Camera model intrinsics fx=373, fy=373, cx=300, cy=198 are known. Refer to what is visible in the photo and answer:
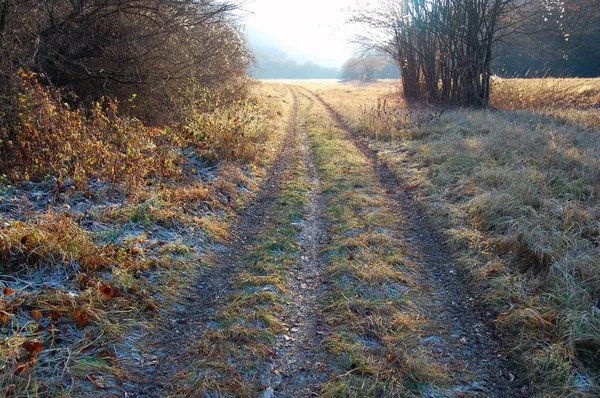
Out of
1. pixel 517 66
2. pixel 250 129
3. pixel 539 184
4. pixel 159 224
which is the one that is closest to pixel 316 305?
pixel 159 224

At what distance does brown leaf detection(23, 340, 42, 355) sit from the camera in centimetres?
275

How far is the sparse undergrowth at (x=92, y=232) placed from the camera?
289cm

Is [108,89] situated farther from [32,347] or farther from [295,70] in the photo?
[295,70]

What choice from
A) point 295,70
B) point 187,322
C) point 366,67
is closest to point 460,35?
point 187,322

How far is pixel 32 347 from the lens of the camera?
2752 millimetres

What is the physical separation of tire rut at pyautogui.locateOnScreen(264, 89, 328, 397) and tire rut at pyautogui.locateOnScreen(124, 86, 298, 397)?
28.1 inches

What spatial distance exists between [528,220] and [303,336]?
11.2 ft

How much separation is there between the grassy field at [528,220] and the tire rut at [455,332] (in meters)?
0.16

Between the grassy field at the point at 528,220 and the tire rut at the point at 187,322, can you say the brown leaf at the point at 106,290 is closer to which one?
the tire rut at the point at 187,322

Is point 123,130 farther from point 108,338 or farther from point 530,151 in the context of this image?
point 530,151

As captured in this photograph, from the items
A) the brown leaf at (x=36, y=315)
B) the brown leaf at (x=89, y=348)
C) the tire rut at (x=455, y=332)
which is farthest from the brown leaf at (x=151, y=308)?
the tire rut at (x=455, y=332)

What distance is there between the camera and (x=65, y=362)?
276 cm

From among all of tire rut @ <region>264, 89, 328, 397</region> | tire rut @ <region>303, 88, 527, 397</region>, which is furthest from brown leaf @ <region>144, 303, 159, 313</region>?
tire rut @ <region>303, 88, 527, 397</region>

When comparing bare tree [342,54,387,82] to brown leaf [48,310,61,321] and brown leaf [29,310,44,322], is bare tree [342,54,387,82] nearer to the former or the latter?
brown leaf [48,310,61,321]
